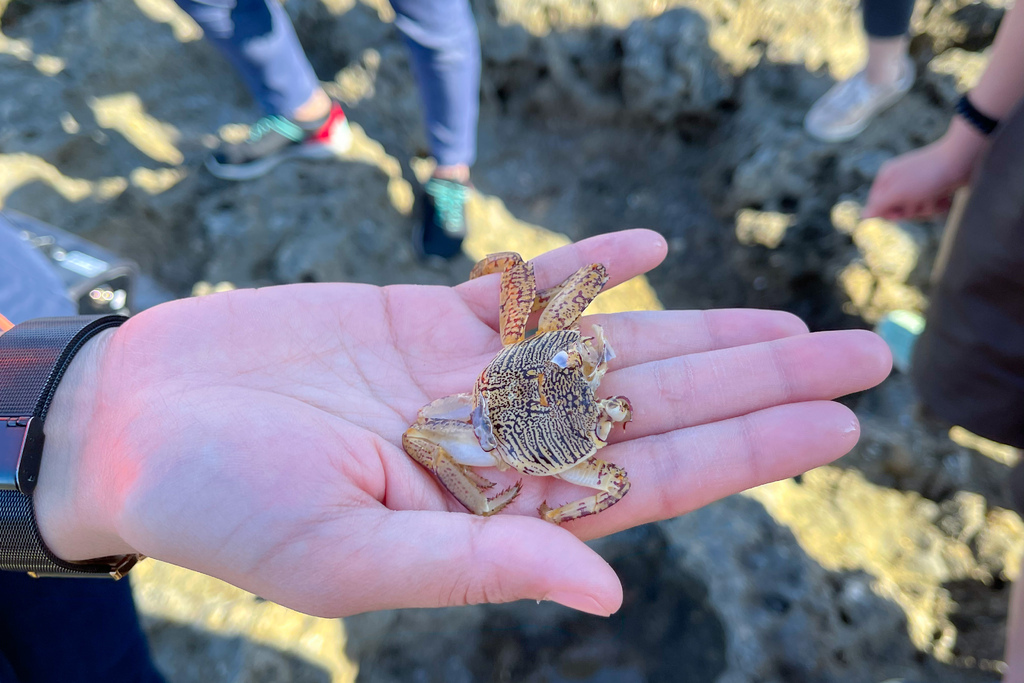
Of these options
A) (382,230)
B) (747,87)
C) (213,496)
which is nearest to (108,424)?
(213,496)

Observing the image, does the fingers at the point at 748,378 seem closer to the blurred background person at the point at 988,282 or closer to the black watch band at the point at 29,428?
the blurred background person at the point at 988,282

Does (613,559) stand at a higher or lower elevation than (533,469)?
lower

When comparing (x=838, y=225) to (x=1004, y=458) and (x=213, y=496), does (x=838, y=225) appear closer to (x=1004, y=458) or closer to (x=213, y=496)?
(x=1004, y=458)

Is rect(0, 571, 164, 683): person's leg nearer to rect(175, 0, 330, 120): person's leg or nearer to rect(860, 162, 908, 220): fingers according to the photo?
rect(175, 0, 330, 120): person's leg

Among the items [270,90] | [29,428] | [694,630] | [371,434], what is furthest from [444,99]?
[694,630]

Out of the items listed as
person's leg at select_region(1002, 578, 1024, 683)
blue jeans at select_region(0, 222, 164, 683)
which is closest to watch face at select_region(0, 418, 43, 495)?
blue jeans at select_region(0, 222, 164, 683)

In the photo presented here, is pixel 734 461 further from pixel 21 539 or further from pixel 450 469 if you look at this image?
pixel 21 539
